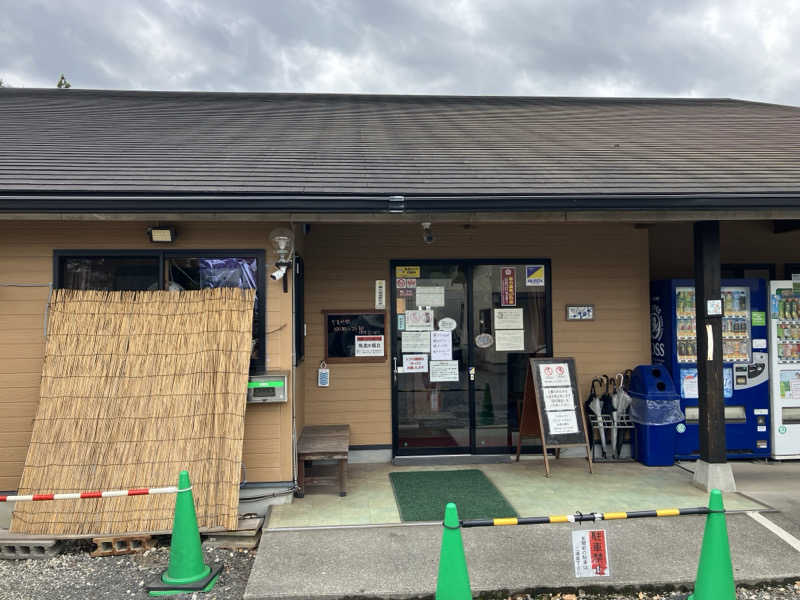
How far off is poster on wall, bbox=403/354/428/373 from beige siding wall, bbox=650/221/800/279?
3.35 meters

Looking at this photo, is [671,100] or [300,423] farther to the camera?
[671,100]

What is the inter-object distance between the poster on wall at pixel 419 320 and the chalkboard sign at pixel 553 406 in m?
1.24

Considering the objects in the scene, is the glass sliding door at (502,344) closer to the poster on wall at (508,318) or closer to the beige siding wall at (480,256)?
the poster on wall at (508,318)

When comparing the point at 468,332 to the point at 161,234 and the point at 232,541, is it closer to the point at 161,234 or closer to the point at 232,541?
the point at 232,541

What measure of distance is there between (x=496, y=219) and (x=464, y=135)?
2.47 meters

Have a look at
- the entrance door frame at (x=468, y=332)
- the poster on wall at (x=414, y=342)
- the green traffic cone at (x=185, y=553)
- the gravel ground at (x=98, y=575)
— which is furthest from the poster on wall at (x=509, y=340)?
the green traffic cone at (x=185, y=553)

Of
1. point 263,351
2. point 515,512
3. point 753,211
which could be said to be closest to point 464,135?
point 753,211

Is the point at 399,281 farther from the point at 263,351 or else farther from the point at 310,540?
the point at 310,540

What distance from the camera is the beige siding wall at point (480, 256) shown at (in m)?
6.23

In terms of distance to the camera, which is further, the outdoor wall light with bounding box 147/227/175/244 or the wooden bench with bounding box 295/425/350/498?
→ the wooden bench with bounding box 295/425/350/498

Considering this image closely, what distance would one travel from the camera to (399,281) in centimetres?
631

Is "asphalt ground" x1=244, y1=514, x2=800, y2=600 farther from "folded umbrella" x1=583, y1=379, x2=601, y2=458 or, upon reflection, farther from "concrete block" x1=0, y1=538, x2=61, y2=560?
"folded umbrella" x1=583, y1=379, x2=601, y2=458

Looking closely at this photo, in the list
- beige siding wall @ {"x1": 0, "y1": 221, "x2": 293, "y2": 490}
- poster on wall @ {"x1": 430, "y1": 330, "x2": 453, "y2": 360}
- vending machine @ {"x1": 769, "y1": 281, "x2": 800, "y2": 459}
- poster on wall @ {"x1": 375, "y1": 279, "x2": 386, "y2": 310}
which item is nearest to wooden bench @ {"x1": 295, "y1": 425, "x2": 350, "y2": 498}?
beige siding wall @ {"x1": 0, "y1": 221, "x2": 293, "y2": 490}

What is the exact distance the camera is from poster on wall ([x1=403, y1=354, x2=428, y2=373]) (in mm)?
6273
